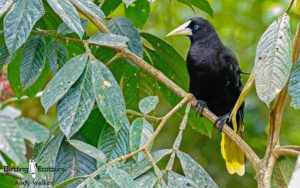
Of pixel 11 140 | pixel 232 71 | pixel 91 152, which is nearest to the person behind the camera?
Result: pixel 91 152

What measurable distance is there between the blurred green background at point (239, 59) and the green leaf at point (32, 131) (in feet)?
4.12

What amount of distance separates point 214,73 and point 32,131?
82 centimetres

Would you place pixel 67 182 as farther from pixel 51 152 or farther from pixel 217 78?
pixel 217 78

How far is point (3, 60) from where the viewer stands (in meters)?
1.81

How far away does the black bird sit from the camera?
267 cm

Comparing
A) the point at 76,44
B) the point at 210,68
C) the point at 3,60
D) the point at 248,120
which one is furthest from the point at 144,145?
the point at 248,120

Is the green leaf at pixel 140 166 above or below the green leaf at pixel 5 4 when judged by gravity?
below

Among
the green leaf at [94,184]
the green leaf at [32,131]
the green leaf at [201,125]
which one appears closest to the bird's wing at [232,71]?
the green leaf at [201,125]

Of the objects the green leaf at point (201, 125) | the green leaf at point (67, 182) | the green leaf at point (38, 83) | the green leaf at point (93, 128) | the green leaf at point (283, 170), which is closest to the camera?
the green leaf at point (67, 182)

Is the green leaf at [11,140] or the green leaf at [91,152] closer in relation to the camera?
the green leaf at [91,152]

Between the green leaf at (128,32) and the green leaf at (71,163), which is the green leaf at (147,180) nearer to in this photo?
the green leaf at (71,163)

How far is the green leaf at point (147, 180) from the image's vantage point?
1.44 meters

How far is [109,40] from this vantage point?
5.58ft

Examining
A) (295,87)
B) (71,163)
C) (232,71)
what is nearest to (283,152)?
(295,87)
